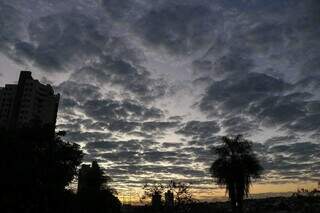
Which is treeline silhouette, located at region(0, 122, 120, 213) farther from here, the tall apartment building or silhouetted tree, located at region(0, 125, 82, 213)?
the tall apartment building

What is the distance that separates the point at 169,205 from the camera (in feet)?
286

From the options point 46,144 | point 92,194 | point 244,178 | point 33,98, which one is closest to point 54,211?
point 46,144

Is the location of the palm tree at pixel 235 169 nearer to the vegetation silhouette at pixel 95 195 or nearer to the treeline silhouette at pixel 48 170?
the treeline silhouette at pixel 48 170

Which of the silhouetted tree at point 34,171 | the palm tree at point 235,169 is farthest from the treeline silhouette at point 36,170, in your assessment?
the palm tree at point 235,169

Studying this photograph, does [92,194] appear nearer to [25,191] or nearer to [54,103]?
[25,191]

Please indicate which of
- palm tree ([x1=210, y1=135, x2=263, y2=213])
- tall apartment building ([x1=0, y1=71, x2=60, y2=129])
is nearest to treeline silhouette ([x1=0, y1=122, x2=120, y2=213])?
palm tree ([x1=210, y1=135, x2=263, y2=213])

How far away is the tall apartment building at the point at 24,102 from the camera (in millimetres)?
142250

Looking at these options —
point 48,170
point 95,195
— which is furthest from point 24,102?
point 48,170

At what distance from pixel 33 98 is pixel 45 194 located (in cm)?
11368

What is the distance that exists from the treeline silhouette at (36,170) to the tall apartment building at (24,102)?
97.4 meters

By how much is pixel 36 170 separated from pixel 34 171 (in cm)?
50

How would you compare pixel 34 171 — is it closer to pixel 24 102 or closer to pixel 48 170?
pixel 48 170

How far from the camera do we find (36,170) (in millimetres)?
39719

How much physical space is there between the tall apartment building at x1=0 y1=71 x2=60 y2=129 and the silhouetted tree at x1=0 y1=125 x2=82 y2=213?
9834cm
